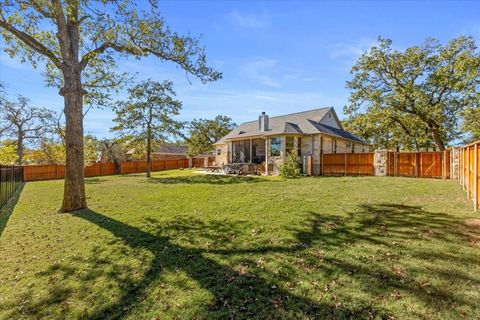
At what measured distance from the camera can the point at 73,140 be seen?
853cm

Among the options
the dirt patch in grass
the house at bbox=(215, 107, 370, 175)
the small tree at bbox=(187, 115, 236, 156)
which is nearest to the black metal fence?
the dirt patch in grass

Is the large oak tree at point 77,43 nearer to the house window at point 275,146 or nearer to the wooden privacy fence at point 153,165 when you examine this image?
the house window at point 275,146

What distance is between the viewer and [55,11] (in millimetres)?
7398

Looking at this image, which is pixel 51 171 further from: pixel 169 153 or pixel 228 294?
pixel 228 294

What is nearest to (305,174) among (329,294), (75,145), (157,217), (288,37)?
(288,37)

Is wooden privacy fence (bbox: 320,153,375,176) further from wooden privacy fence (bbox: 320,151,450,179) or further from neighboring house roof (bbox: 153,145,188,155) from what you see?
neighboring house roof (bbox: 153,145,188,155)

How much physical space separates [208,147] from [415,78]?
1076 inches

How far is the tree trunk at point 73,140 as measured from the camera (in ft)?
27.8

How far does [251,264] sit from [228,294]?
827 mm

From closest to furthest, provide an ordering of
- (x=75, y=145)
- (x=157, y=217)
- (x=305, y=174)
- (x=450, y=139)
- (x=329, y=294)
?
(x=329, y=294), (x=157, y=217), (x=75, y=145), (x=305, y=174), (x=450, y=139)

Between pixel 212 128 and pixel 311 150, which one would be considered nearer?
pixel 311 150

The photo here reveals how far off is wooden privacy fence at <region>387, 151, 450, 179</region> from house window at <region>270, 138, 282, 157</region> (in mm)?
7837

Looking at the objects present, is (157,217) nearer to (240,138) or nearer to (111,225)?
(111,225)

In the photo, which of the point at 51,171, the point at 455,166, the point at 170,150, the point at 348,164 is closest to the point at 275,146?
the point at 348,164
